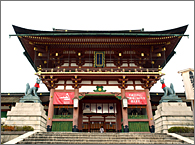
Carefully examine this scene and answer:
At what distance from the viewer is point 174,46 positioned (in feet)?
65.2

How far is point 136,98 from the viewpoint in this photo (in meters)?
18.7

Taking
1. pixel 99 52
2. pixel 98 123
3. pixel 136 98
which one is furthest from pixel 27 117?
pixel 136 98

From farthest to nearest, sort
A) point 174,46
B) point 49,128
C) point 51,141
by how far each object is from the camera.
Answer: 1. point 174,46
2. point 49,128
3. point 51,141

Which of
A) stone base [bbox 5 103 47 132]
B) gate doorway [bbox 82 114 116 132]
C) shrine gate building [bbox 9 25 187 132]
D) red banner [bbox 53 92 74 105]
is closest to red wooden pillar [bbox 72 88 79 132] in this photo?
shrine gate building [bbox 9 25 187 132]

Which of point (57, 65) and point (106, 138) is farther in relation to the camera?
point (57, 65)

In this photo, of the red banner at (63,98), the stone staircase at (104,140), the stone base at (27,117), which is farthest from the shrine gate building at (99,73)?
the stone staircase at (104,140)

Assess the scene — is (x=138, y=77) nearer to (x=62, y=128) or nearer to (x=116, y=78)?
(x=116, y=78)

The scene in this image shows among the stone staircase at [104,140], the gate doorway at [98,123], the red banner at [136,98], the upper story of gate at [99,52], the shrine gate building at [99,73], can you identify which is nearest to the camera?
the stone staircase at [104,140]

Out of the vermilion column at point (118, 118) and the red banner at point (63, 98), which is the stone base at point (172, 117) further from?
the red banner at point (63, 98)

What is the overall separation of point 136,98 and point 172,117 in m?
4.77

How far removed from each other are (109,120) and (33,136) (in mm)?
11467

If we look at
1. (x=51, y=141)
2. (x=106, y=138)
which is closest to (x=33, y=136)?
(x=51, y=141)

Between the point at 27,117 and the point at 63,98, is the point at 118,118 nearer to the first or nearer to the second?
the point at 63,98

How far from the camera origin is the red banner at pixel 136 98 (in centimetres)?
1847
